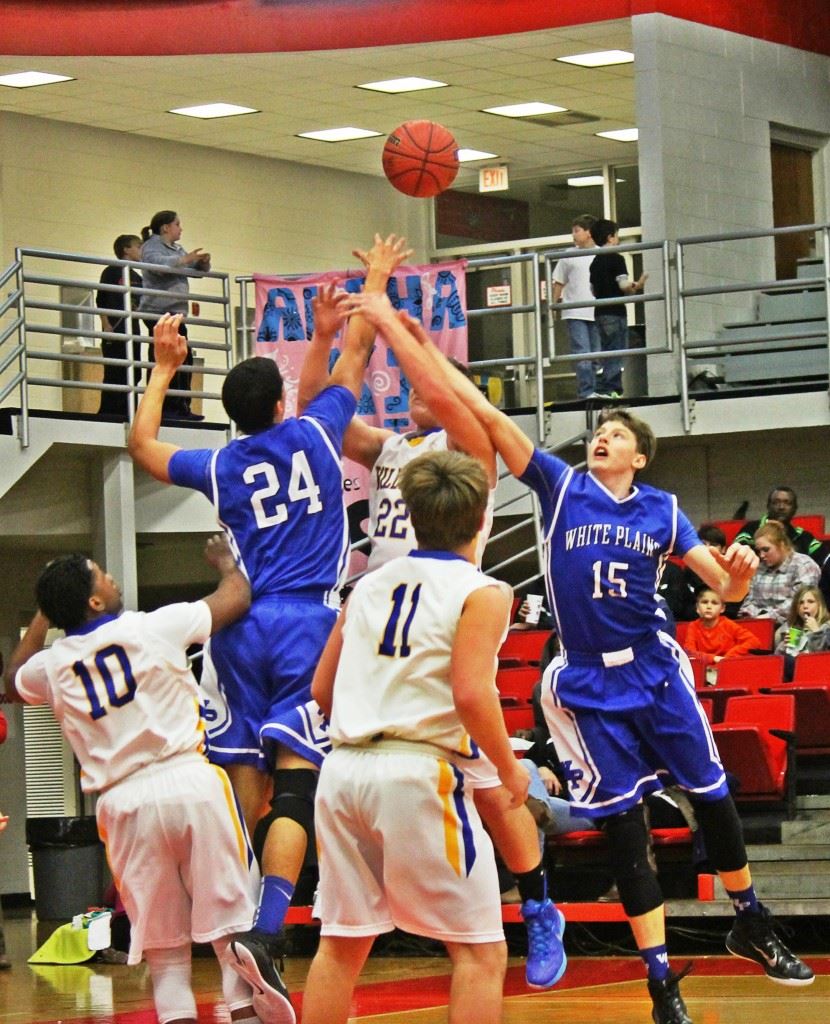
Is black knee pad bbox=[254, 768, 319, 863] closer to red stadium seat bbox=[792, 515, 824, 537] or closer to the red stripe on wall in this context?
red stadium seat bbox=[792, 515, 824, 537]

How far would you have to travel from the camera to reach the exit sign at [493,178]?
1955 centimetres

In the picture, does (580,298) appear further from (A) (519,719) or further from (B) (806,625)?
(A) (519,719)

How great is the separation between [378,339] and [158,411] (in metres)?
5.75

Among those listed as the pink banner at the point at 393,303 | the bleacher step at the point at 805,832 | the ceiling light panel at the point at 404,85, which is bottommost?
the bleacher step at the point at 805,832

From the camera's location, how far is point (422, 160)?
989 centimetres

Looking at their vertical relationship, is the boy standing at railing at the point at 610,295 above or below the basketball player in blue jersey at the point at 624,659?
above

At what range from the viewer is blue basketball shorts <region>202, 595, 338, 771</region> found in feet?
20.4

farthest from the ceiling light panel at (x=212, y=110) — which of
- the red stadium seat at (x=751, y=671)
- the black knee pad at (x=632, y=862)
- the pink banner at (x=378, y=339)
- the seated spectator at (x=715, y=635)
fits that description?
the black knee pad at (x=632, y=862)

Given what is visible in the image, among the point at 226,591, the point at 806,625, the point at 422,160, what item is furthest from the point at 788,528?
the point at 226,591

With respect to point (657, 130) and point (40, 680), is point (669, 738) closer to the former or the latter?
point (40, 680)

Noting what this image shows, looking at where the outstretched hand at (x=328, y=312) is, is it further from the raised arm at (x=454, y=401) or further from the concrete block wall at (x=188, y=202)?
the concrete block wall at (x=188, y=202)

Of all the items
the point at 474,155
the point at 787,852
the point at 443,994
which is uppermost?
the point at 474,155

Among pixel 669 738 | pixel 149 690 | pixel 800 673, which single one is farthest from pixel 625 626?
pixel 800 673

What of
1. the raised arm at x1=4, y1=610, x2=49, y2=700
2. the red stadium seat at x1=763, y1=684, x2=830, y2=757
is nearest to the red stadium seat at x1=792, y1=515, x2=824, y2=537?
the red stadium seat at x1=763, y1=684, x2=830, y2=757
